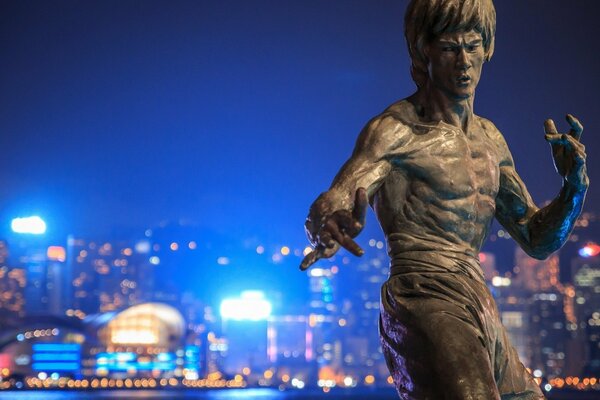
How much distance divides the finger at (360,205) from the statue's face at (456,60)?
3.44 ft

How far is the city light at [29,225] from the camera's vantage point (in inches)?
4094

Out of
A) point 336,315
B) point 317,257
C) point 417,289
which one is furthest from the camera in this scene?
point 336,315

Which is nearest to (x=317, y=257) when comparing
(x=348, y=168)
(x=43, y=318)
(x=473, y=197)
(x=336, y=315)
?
(x=348, y=168)

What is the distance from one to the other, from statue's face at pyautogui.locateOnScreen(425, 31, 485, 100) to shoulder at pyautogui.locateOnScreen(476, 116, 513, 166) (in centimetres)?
31

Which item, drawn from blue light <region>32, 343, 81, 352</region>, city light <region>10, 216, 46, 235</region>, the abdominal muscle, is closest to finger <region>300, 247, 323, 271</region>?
the abdominal muscle

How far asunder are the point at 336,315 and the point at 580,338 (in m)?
24.4

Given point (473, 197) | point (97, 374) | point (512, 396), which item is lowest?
point (512, 396)

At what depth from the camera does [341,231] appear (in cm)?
452

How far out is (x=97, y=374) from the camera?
299 ft

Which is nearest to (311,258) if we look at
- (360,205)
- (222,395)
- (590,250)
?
(360,205)

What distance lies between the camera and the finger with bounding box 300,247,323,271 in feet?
14.6

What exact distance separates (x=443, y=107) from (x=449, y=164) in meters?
0.32

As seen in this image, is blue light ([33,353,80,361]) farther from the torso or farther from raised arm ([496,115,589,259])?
the torso

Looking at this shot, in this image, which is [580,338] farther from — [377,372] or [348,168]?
[348,168]
